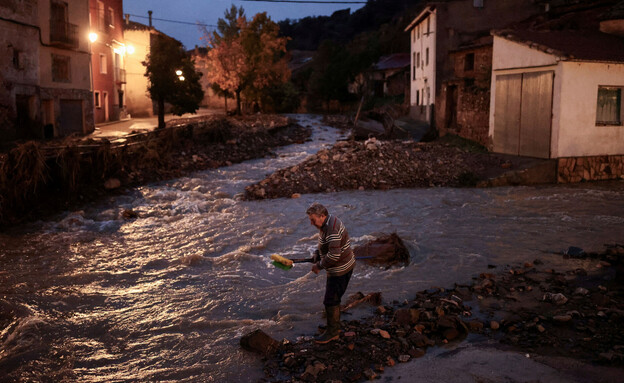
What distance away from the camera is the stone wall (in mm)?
16375

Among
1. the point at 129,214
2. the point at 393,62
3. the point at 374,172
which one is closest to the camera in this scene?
the point at 129,214

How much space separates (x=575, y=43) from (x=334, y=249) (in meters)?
15.1

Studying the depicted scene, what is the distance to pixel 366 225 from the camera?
12.2 m

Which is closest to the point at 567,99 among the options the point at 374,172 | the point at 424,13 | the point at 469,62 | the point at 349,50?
the point at 374,172

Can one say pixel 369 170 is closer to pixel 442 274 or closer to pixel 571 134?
pixel 571 134

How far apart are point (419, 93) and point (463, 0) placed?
7.55m

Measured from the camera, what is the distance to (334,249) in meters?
5.62

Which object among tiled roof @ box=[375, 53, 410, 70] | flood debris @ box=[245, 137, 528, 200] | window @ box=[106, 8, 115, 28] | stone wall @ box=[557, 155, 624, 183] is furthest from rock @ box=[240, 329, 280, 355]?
tiled roof @ box=[375, 53, 410, 70]

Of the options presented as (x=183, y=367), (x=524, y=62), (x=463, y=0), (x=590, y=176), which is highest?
(x=463, y=0)

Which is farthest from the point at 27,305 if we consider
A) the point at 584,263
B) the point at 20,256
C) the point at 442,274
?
the point at 584,263

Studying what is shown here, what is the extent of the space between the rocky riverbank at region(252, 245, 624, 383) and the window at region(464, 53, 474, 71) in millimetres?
19482

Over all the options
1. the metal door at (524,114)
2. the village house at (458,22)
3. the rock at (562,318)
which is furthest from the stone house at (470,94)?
the rock at (562,318)

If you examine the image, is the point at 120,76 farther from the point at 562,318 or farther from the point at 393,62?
the point at 562,318

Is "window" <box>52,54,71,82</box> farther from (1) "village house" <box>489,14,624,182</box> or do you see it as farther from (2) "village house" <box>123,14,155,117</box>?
(1) "village house" <box>489,14,624,182</box>
